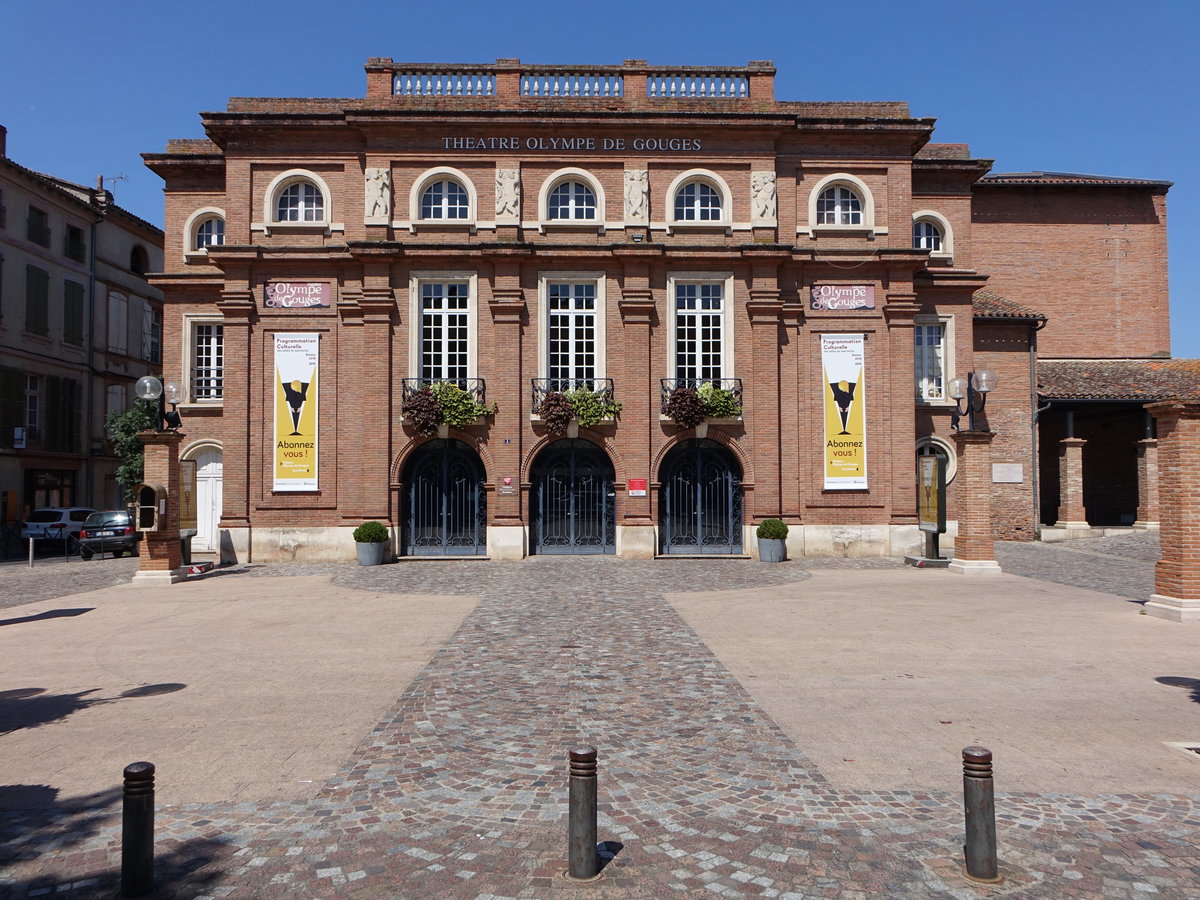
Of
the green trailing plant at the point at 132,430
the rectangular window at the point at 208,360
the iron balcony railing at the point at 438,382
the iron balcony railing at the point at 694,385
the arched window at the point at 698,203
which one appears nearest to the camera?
the iron balcony railing at the point at 438,382

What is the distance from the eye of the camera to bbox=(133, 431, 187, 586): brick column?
52.9 ft

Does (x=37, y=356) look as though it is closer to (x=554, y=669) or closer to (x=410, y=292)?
(x=410, y=292)

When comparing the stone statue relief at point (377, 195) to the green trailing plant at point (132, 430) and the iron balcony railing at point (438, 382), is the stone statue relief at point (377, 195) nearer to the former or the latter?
the iron balcony railing at point (438, 382)

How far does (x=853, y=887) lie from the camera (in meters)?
3.77

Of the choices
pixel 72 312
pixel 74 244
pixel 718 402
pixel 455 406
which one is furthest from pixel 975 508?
pixel 74 244

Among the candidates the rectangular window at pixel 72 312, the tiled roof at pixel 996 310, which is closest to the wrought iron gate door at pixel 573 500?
the tiled roof at pixel 996 310

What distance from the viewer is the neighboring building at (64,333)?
28672mm


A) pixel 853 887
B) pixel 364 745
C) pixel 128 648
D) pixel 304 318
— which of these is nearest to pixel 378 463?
pixel 304 318

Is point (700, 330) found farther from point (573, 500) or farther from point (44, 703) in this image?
point (44, 703)

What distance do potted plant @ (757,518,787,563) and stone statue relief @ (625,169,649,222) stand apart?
346 inches

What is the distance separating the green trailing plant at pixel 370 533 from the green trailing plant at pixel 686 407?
796cm

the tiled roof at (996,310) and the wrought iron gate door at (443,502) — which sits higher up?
the tiled roof at (996,310)

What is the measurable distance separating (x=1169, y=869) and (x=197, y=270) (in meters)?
24.6

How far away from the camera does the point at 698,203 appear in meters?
20.7
